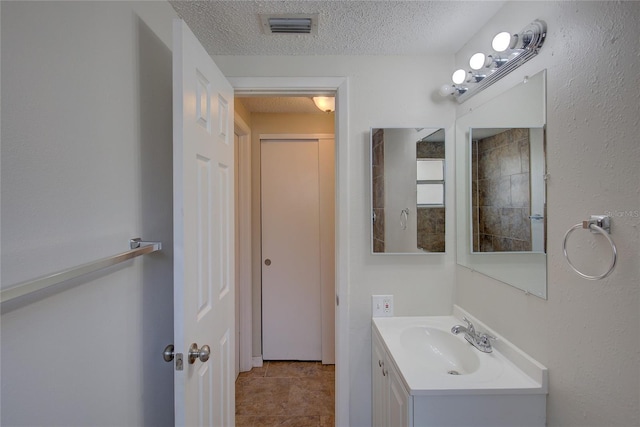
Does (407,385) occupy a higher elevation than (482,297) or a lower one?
lower

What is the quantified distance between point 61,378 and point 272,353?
2.13m

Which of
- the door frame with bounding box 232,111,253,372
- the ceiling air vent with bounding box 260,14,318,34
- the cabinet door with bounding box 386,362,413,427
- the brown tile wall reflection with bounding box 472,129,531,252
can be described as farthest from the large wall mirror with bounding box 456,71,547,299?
the door frame with bounding box 232,111,253,372

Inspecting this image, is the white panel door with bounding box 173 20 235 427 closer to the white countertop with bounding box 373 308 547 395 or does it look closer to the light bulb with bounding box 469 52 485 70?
the white countertop with bounding box 373 308 547 395

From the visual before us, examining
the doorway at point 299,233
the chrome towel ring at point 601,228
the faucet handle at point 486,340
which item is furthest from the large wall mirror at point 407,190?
the doorway at point 299,233

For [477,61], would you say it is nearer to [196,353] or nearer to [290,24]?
[290,24]

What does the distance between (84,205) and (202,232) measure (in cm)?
40

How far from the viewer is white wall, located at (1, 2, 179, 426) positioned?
547mm

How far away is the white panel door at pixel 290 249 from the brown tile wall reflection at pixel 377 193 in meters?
1.07

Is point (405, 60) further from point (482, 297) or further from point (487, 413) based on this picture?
point (487, 413)

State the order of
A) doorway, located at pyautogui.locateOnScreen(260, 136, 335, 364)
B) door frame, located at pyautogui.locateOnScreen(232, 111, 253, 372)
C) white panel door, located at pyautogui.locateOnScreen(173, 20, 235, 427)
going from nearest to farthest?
white panel door, located at pyautogui.locateOnScreen(173, 20, 235, 427) < door frame, located at pyautogui.locateOnScreen(232, 111, 253, 372) < doorway, located at pyautogui.locateOnScreen(260, 136, 335, 364)

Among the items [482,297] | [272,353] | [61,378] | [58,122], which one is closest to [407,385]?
[482,297]

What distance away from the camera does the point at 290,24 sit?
125 centimetres

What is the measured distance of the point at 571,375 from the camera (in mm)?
855

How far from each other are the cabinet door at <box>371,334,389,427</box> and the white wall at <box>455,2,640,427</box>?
58 centimetres
